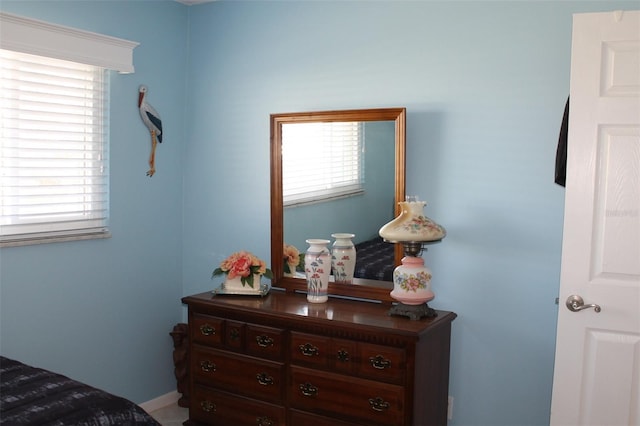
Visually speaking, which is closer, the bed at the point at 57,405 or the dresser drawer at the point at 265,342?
the bed at the point at 57,405

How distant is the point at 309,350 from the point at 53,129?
169 cm

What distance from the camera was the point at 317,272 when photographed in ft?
10.7

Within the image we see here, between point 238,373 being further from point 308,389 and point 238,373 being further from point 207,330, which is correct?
point 308,389

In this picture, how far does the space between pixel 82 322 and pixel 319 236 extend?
4.38 feet

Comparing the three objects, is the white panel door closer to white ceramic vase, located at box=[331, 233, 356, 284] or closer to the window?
white ceramic vase, located at box=[331, 233, 356, 284]

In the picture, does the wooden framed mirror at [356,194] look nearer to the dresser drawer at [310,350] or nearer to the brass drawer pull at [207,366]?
the dresser drawer at [310,350]

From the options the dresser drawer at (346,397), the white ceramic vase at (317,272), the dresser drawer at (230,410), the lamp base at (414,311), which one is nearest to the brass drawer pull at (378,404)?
the dresser drawer at (346,397)

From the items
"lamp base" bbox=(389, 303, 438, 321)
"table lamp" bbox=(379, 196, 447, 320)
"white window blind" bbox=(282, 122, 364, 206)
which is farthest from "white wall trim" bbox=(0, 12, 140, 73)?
"lamp base" bbox=(389, 303, 438, 321)

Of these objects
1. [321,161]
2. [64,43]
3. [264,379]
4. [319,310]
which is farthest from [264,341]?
[64,43]

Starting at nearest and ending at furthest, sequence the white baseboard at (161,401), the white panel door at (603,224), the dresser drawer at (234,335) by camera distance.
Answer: the white panel door at (603,224), the dresser drawer at (234,335), the white baseboard at (161,401)

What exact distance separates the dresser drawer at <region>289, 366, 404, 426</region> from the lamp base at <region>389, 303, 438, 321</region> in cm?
33

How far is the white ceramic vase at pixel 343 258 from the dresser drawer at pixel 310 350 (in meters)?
0.45

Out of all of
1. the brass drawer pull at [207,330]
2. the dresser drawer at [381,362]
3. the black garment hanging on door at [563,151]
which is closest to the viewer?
the black garment hanging on door at [563,151]

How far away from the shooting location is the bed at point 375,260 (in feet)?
10.7
